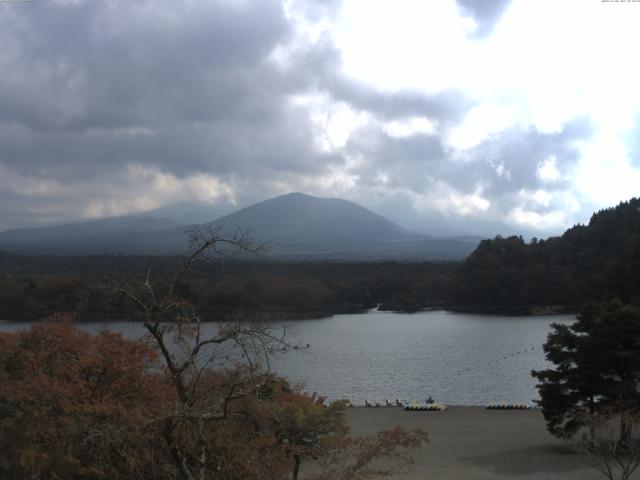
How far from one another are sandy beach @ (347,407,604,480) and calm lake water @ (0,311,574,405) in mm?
2554

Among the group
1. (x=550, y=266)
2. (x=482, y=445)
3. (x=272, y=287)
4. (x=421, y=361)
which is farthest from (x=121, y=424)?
(x=550, y=266)

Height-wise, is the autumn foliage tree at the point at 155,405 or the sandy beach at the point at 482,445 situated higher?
the autumn foliage tree at the point at 155,405

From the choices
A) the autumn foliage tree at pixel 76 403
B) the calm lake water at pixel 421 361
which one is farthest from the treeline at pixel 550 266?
the autumn foliage tree at pixel 76 403

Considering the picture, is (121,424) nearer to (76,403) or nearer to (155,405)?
(155,405)

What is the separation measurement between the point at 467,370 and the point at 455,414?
8340 millimetres

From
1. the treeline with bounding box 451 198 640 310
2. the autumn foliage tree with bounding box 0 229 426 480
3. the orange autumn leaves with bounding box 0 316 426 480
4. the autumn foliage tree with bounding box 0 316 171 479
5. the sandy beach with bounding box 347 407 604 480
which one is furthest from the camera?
the treeline with bounding box 451 198 640 310

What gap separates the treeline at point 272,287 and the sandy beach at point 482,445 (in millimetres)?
20678

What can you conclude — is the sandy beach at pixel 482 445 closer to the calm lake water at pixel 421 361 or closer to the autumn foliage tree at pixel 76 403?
the calm lake water at pixel 421 361

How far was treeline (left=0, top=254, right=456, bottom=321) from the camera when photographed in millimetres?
45094

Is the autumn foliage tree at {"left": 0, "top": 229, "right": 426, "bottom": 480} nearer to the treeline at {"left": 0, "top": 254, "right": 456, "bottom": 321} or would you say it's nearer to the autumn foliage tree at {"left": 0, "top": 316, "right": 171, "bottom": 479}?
the autumn foliage tree at {"left": 0, "top": 316, "right": 171, "bottom": 479}

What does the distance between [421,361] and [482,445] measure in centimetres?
1474

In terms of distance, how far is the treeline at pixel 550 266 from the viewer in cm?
5347

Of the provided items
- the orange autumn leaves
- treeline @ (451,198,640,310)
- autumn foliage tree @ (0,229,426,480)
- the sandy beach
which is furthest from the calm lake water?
treeline @ (451,198,640,310)

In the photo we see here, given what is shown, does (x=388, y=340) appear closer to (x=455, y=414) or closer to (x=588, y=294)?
(x=455, y=414)
